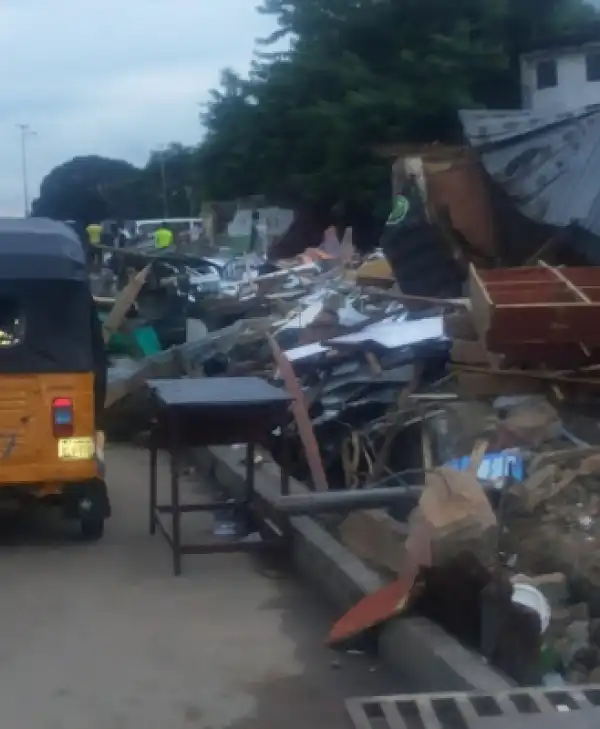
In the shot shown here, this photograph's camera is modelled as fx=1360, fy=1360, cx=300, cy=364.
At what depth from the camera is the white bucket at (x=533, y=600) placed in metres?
6.23

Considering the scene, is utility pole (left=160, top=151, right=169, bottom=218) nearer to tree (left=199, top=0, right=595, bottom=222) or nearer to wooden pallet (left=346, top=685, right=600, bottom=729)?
tree (left=199, top=0, right=595, bottom=222)

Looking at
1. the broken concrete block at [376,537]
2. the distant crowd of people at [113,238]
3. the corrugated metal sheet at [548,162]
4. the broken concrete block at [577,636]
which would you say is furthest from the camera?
the distant crowd of people at [113,238]

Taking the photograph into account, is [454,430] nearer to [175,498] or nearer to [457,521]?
[175,498]

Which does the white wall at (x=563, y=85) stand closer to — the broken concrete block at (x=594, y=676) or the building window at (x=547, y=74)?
the building window at (x=547, y=74)

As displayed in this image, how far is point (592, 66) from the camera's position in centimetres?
4359

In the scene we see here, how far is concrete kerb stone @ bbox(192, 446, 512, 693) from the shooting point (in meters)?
6.13

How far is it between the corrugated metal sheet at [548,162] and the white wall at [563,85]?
88.0ft

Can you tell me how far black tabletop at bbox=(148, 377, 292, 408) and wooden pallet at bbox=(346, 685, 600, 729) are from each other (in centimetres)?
412

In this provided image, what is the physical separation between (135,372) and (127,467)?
2.05 meters

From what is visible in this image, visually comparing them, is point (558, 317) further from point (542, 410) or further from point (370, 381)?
point (370, 381)

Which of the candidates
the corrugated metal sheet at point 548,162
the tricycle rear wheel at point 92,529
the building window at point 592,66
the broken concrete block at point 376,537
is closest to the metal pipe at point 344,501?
the broken concrete block at point 376,537

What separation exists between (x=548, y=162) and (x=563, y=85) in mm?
30051

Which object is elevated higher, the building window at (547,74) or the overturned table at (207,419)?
the building window at (547,74)

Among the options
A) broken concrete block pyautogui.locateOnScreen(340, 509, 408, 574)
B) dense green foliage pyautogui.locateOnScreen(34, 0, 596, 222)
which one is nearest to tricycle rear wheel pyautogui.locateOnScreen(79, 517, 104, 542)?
broken concrete block pyautogui.locateOnScreen(340, 509, 408, 574)
